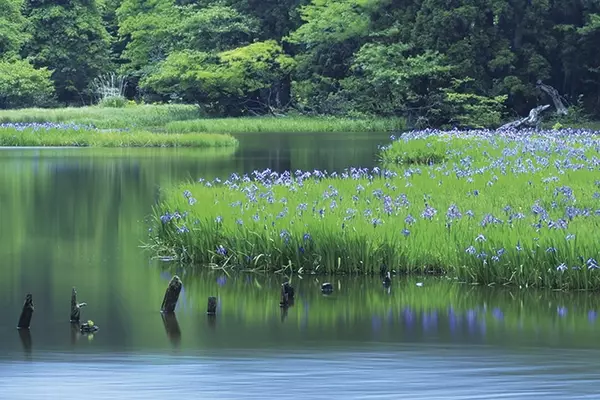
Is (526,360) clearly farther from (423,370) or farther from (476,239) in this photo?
(476,239)

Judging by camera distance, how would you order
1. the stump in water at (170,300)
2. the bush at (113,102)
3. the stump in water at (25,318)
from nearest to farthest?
the stump in water at (25,318)
the stump in water at (170,300)
the bush at (113,102)

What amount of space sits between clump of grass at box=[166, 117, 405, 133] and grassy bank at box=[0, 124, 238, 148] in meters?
8.35

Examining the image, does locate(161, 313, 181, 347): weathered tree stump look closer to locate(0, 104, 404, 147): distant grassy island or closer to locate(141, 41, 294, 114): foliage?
locate(0, 104, 404, 147): distant grassy island

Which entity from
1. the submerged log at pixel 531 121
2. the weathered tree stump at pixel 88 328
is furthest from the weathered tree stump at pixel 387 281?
the submerged log at pixel 531 121

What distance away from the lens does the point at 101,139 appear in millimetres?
35469

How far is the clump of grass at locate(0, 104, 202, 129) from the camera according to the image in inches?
1702

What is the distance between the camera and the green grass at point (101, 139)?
3543 centimetres

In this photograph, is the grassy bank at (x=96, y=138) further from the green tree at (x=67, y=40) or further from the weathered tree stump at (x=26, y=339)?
the weathered tree stump at (x=26, y=339)

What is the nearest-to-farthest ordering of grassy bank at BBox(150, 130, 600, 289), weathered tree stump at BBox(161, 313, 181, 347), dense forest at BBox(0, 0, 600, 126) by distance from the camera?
weathered tree stump at BBox(161, 313, 181, 347) → grassy bank at BBox(150, 130, 600, 289) → dense forest at BBox(0, 0, 600, 126)

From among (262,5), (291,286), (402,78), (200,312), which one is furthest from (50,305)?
(262,5)

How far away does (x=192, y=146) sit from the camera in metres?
35.6

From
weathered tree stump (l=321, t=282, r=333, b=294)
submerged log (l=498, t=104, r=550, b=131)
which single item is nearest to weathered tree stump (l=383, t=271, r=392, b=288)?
weathered tree stump (l=321, t=282, r=333, b=294)

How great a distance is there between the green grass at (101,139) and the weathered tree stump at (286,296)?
2550cm

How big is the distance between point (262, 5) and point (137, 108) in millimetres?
8210
